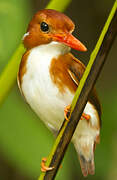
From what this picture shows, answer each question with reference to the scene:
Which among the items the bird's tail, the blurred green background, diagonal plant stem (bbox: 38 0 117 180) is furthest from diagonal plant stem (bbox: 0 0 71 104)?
the bird's tail

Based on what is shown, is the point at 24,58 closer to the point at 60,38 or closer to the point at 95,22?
the point at 60,38

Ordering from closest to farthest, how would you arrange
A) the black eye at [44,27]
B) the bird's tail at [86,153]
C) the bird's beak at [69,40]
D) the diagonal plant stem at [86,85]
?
the diagonal plant stem at [86,85] < the bird's beak at [69,40] < the black eye at [44,27] < the bird's tail at [86,153]

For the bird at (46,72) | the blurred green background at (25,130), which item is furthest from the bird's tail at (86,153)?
the bird at (46,72)

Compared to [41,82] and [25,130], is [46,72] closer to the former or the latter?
[41,82]

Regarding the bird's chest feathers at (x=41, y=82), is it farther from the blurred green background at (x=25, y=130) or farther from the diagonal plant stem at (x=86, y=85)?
the diagonal plant stem at (x=86, y=85)

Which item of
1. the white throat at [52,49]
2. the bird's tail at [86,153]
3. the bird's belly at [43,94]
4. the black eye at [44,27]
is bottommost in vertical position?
the bird's tail at [86,153]

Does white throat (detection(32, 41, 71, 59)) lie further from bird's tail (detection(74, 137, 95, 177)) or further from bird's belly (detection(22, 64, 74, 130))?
bird's tail (detection(74, 137, 95, 177))

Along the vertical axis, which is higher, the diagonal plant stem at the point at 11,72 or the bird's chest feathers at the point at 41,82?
the diagonal plant stem at the point at 11,72
